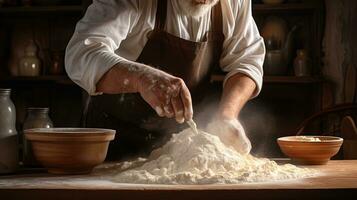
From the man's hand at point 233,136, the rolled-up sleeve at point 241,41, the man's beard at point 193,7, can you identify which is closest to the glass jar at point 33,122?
the man's hand at point 233,136

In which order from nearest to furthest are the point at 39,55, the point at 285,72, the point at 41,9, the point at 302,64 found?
the point at 302,64
the point at 285,72
the point at 41,9
the point at 39,55

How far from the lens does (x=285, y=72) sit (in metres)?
Result: 3.92

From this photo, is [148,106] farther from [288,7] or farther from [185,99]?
[288,7]

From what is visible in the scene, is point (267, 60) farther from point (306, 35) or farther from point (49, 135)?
point (49, 135)

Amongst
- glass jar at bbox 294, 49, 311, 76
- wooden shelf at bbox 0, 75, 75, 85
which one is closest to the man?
glass jar at bbox 294, 49, 311, 76

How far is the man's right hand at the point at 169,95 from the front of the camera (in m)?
1.65

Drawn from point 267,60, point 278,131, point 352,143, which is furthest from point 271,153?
point 352,143

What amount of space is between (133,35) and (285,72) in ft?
6.52

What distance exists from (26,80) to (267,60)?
191cm

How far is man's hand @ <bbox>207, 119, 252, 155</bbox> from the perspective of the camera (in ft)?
6.33

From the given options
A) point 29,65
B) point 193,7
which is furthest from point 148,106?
point 29,65

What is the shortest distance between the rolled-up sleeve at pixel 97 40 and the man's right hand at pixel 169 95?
19cm
